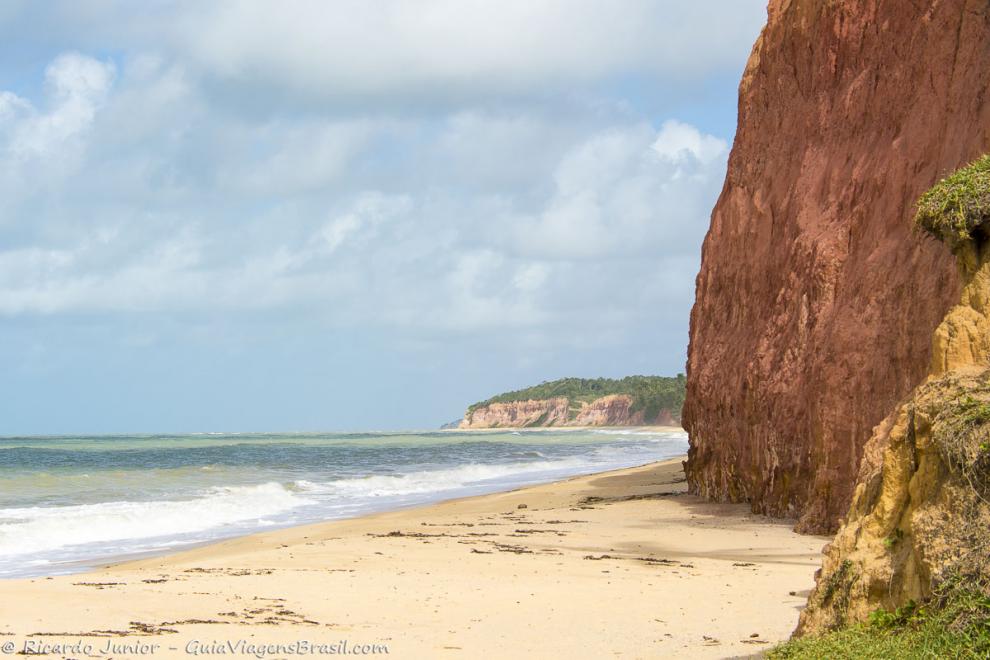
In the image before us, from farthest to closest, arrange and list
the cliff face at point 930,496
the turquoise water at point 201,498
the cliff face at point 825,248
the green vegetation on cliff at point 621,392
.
Result: the green vegetation on cliff at point 621,392 → the turquoise water at point 201,498 → the cliff face at point 825,248 → the cliff face at point 930,496

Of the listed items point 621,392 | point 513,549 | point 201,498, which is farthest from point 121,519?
point 621,392

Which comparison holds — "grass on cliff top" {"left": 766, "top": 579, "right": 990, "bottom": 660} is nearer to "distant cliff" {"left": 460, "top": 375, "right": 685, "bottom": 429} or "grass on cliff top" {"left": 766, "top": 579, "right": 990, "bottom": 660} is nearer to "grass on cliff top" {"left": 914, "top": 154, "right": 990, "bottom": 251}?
"grass on cliff top" {"left": 914, "top": 154, "right": 990, "bottom": 251}

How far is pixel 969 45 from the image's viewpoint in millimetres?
13023

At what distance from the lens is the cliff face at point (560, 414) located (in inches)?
5274

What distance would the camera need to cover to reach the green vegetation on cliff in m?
127

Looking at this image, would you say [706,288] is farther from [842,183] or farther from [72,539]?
[72,539]

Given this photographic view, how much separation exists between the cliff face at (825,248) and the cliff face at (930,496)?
220 inches

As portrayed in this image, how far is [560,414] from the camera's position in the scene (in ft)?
510

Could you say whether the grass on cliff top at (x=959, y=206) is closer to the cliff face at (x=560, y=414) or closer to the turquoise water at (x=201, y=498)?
the turquoise water at (x=201, y=498)

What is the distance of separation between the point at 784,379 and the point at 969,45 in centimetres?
561

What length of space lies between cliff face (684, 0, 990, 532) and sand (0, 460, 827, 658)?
1632 millimetres

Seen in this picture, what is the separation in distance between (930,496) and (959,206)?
2.06 metres

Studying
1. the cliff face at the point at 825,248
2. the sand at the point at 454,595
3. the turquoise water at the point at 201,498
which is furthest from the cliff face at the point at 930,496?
the turquoise water at the point at 201,498

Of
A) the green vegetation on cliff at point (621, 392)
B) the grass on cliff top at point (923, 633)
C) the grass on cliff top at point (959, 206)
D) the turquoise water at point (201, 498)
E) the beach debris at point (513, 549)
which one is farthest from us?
the green vegetation on cliff at point (621, 392)
